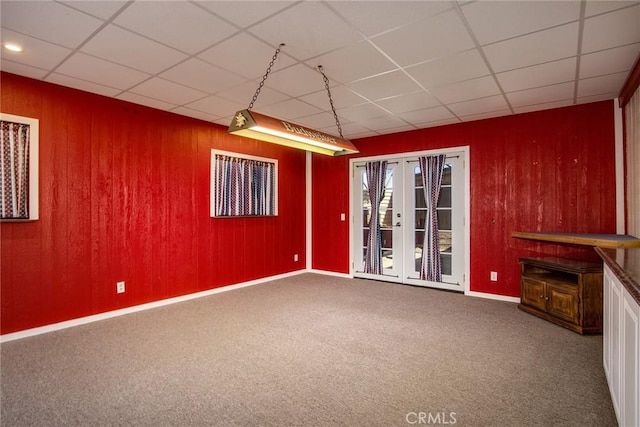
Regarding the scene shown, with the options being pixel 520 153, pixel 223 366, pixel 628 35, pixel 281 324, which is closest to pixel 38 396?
pixel 223 366

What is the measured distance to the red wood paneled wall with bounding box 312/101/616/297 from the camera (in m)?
4.36

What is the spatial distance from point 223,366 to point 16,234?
8.81ft

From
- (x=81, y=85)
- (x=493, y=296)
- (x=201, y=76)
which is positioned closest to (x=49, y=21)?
(x=201, y=76)

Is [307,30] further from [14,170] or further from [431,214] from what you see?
[431,214]

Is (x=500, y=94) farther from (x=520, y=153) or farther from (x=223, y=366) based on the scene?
(x=223, y=366)

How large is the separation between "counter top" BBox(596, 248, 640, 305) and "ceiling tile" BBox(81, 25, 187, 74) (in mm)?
3589

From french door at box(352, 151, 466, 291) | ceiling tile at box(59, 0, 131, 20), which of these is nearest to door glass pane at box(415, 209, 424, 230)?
french door at box(352, 151, 466, 291)

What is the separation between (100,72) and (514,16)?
3.88m

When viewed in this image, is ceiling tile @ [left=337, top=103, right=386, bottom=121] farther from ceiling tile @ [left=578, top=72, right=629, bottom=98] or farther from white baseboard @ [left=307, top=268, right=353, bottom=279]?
white baseboard @ [left=307, top=268, right=353, bottom=279]

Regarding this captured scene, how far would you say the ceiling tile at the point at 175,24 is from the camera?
2363 millimetres

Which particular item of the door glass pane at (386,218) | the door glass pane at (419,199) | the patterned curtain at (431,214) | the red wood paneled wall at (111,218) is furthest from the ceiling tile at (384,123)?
the red wood paneled wall at (111,218)

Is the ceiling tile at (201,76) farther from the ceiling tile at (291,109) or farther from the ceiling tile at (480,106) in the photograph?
the ceiling tile at (480,106)

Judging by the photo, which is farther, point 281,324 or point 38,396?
point 281,324

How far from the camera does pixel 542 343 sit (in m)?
3.30
